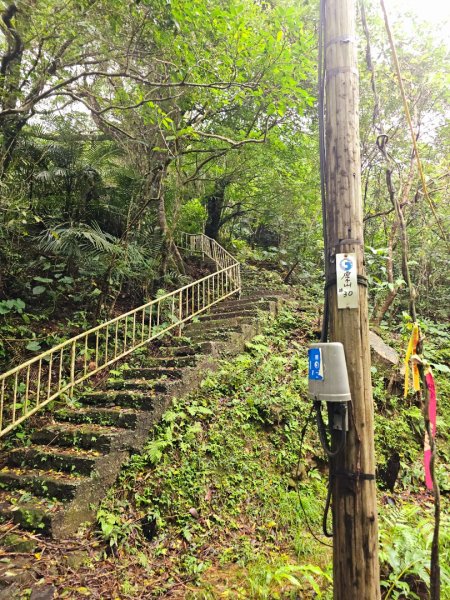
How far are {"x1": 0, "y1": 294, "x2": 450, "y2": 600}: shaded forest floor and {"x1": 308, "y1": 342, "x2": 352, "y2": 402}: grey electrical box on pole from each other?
1.95ft

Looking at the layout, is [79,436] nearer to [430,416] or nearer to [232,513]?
[232,513]

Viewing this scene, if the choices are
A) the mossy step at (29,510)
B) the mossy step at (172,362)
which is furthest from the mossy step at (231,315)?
the mossy step at (29,510)

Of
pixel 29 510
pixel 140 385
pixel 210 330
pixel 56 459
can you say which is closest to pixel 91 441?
pixel 56 459

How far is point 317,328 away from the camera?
22.7 ft

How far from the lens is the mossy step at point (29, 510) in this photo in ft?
10.3

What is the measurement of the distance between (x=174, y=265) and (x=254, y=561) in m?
6.14

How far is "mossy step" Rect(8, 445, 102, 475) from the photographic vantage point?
141 inches

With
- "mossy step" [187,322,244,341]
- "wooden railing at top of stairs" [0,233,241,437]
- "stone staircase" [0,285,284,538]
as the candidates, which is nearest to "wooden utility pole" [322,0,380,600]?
"stone staircase" [0,285,284,538]

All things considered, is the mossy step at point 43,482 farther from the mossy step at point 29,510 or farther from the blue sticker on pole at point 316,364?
the blue sticker on pole at point 316,364

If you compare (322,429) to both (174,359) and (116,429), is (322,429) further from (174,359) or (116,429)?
(174,359)

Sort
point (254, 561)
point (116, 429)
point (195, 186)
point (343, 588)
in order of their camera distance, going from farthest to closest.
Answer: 1. point (195, 186)
2. point (116, 429)
3. point (254, 561)
4. point (343, 588)

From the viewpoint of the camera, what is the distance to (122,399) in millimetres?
4516

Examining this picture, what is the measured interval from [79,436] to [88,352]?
1925 mm

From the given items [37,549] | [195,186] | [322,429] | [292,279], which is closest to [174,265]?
[195,186]
